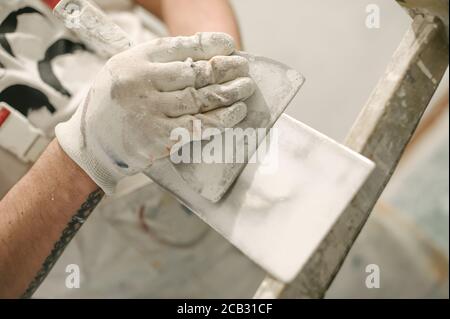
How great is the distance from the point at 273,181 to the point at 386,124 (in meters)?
0.20

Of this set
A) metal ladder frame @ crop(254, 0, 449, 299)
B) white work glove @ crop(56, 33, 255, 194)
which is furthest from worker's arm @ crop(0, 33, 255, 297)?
metal ladder frame @ crop(254, 0, 449, 299)

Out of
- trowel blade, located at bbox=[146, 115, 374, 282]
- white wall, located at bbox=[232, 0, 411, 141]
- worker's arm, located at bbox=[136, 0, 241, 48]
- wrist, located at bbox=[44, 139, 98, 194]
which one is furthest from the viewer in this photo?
white wall, located at bbox=[232, 0, 411, 141]

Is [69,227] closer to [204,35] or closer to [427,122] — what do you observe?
[204,35]

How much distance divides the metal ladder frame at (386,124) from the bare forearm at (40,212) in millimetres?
378

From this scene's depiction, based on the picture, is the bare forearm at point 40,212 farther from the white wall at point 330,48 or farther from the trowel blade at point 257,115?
the white wall at point 330,48

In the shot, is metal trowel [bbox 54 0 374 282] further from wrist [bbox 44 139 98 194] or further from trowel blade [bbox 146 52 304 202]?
wrist [bbox 44 139 98 194]

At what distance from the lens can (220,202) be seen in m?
0.65

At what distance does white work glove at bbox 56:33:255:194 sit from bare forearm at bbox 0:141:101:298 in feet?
0.39

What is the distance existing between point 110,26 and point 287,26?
0.81 m

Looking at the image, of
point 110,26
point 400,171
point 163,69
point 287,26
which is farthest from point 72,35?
point 400,171

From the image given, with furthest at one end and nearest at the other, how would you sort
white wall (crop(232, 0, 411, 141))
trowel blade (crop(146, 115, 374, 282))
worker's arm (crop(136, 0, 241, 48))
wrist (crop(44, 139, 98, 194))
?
1. white wall (crop(232, 0, 411, 141))
2. worker's arm (crop(136, 0, 241, 48))
3. wrist (crop(44, 139, 98, 194))
4. trowel blade (crop(146, 115, 374, 282))

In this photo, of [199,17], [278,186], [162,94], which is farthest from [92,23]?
[278,186]

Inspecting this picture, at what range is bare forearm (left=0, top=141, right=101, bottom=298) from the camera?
718 mm
